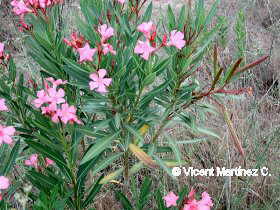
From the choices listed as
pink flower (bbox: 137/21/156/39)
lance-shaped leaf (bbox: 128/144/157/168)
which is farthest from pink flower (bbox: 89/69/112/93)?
lance-shaped leaf (bbox: 128/144/157/168)

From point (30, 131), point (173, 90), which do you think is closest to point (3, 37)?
point (30, 131)

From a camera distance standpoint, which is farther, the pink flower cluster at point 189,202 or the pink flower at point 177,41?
the pink flower cluster at point 189,202

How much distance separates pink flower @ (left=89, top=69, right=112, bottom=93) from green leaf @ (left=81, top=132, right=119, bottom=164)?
0.70 feet

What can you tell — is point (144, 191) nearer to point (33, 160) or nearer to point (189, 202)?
point (189, 202)

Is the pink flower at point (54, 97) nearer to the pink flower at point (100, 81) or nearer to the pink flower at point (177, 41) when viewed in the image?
the pink flower at point (100, 81)

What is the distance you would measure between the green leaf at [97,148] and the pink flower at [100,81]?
0.70 ft

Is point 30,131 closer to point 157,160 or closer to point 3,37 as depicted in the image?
point 157,160

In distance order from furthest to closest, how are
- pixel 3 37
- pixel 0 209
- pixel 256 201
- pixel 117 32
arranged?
pixel 3 37 < pixel 256 201 < pixel 117 32 < pixel 0 209

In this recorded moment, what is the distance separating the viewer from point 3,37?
3.69m

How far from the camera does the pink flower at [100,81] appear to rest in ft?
3.72

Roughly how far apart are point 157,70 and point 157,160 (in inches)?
13.2

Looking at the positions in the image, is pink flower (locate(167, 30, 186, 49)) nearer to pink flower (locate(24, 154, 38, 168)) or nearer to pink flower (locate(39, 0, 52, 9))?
pink flower (locate(39, 0, 52, 9))

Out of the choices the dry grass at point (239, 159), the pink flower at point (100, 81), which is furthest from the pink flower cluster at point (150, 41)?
the dry grass at point (239, 159)

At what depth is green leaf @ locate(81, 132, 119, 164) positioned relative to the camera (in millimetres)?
1252
